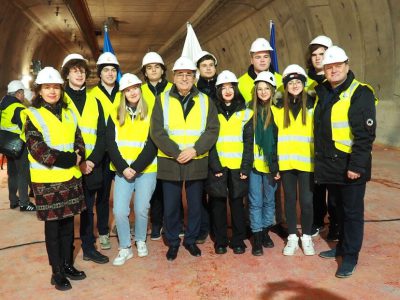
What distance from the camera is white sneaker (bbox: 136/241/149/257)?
13.0ft

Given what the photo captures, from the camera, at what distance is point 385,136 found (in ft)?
31.5

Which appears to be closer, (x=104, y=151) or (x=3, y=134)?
(x=104, y=151)

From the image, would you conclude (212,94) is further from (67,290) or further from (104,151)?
(67,290)

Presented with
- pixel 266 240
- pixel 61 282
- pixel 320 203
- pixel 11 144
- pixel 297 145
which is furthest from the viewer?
pixel 11 144

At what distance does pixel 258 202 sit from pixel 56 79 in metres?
2.21

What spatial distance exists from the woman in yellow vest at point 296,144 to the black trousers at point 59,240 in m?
2.02

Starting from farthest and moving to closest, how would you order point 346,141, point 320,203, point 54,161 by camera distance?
point 320,203, point 346,141, point 54,161

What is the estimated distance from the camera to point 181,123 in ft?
12.4

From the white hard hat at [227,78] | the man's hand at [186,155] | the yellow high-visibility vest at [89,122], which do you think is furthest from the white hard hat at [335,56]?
the yellow high-visibility vest at [89,122]

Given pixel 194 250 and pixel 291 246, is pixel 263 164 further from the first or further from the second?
pixel 194 250

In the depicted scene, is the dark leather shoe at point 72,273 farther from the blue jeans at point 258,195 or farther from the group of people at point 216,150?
the blue jeans at point 258,195

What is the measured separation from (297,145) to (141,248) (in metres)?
1.84

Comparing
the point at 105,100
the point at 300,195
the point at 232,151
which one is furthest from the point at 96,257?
the point at 300,195

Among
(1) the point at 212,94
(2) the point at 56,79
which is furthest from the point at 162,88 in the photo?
(2) the point at 56,79
